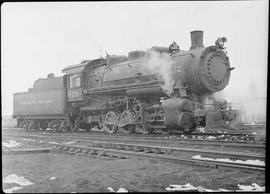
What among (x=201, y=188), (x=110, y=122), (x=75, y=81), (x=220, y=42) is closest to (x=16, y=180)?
(x=201, y=188)

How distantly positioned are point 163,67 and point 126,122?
295 cm

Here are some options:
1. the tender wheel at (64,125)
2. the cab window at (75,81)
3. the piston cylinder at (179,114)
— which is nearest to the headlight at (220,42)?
the piston cylinder at (179,114)

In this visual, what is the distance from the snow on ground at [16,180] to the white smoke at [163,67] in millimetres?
7959

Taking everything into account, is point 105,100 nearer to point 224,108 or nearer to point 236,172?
point 224,108

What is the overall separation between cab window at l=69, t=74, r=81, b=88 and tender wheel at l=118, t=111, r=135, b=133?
367 centimetres

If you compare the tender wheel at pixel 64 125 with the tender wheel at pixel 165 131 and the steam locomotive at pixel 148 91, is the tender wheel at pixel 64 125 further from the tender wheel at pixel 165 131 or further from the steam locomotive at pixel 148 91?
the tender wheel at pixel 165 131

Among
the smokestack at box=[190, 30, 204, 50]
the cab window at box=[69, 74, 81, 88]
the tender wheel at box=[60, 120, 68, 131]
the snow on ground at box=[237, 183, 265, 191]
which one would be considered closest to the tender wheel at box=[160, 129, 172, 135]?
the smokestack at box=[190, 30, 204, 50]

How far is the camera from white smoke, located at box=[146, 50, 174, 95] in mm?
13227

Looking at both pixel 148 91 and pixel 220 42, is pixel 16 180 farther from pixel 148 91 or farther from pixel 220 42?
pixel 220 42

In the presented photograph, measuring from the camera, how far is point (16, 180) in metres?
5.74

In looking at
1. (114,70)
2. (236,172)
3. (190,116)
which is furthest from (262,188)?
(114,70)

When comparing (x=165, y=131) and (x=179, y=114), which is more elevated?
(x=179, y=114)

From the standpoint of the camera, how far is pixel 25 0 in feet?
15.9

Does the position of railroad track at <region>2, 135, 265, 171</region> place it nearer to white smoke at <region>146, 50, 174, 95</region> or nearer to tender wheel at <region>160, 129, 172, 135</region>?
tender wheel at <region>160, 129, 172, 135</region>
